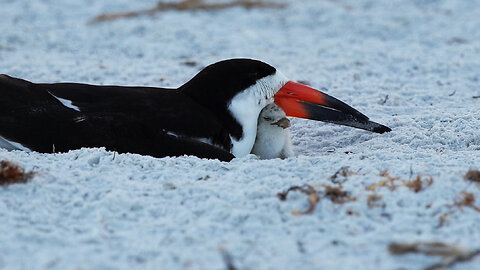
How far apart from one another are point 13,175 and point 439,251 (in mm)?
1748

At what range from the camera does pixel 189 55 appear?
281 inches

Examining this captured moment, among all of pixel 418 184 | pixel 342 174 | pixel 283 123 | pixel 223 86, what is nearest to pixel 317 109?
pixel 283 123

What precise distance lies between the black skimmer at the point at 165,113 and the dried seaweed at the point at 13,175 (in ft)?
1.86

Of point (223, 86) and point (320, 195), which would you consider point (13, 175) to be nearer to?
point (320, 195)

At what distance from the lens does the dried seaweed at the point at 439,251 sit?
232 cm

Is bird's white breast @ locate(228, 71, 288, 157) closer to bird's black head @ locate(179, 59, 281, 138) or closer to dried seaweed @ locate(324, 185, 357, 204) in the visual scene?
bird's black head @ locate(179, 59, 281, 138)

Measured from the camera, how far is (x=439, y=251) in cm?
236

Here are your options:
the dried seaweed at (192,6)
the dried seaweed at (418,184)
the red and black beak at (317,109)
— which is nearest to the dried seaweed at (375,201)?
the dried seaweed at (418,184)

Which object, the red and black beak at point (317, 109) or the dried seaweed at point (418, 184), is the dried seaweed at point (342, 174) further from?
the red and black beak at point (317, 109)

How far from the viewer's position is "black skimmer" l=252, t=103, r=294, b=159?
4.30 m

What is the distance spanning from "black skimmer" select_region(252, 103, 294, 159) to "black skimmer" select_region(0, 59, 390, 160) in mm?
78

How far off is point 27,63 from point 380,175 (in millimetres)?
4330

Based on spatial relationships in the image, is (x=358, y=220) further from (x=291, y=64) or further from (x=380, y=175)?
(x=291, y=64)

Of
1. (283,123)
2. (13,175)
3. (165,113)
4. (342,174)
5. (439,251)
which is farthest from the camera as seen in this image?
(283,123)
